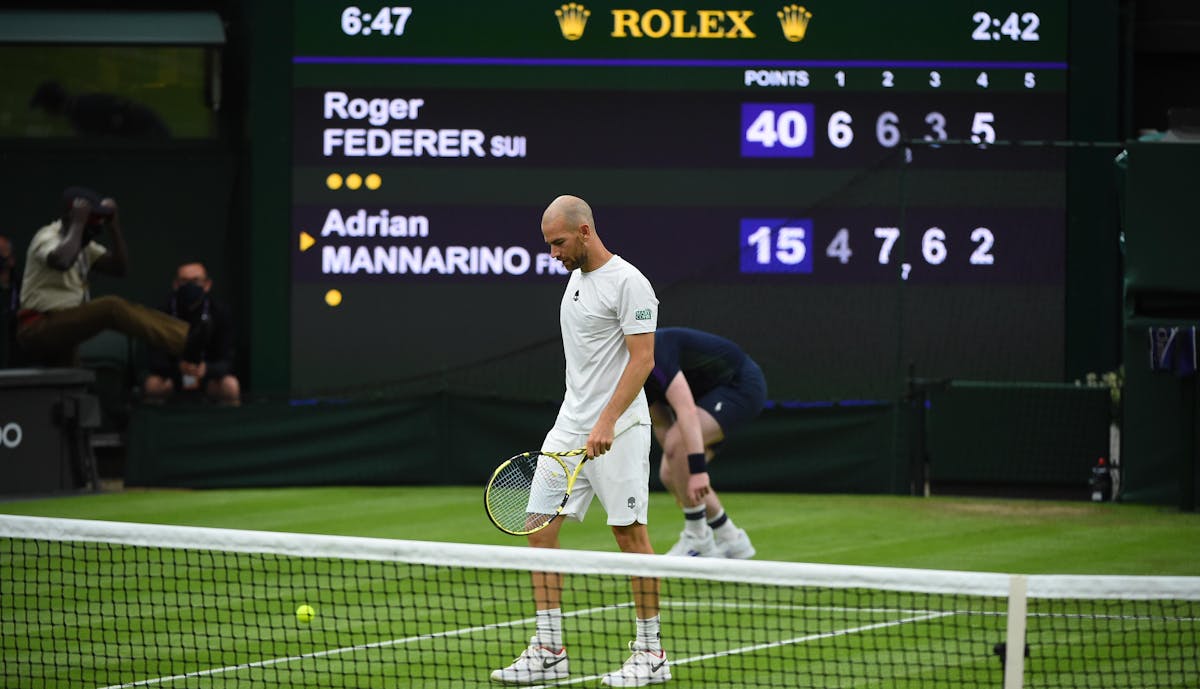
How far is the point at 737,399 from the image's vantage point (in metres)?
10.8

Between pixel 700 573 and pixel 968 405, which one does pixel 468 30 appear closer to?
pixel 968 405

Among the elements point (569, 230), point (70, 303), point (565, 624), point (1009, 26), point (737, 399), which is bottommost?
point (565, 624)

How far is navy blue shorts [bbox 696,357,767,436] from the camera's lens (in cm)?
1071

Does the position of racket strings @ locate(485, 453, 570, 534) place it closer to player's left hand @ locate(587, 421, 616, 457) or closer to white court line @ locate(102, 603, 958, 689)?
player's left hand @ locate(587, 421, 616, 457)

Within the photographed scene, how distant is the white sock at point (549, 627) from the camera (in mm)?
7102

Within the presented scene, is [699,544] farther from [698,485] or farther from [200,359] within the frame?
[200,359]

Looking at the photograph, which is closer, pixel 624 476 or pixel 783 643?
pixel 624 476

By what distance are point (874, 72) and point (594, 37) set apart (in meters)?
2.33

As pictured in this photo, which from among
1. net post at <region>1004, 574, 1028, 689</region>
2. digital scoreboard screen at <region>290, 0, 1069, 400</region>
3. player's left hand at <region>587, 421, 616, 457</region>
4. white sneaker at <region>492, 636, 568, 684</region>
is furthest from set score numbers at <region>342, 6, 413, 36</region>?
net post at <region>1004, 574, 1028, 689</region>

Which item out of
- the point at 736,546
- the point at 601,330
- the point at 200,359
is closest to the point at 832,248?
the point at 736,546

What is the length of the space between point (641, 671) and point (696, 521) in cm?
323

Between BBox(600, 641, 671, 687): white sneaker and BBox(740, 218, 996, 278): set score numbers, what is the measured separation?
795cm

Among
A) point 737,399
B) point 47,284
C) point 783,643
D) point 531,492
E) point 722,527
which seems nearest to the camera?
point 531,492

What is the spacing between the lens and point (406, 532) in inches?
471
